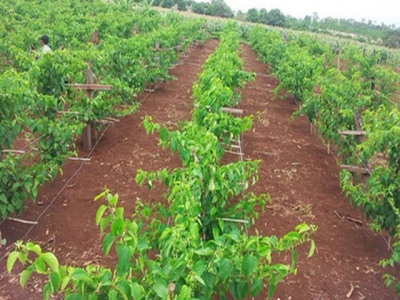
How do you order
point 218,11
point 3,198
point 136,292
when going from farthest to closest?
point 218,11, point 3,198, point 136,292

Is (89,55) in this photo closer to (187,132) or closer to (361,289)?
(187,132)

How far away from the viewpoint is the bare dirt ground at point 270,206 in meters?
4.14

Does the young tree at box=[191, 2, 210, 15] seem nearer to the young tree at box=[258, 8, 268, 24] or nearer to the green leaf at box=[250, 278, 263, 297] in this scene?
the young tree at box=[258, 8, 268, 24]

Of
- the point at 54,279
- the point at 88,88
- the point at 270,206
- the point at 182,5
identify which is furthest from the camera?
the point at 182,5

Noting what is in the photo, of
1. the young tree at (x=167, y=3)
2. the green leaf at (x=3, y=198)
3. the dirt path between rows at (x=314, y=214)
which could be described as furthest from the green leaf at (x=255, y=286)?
the young tree at (x=167, y=3)

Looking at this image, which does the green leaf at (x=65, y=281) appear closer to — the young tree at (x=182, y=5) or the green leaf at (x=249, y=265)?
the green leaf at (x=249, y=265)

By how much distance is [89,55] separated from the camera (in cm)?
622

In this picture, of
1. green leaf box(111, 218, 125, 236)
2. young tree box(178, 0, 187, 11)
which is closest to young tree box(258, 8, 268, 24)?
young tree box(178, 0, 187, 11)

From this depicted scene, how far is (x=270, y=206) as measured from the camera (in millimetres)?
5508

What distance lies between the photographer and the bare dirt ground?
4.14 metres

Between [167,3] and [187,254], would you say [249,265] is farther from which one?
[167,3]

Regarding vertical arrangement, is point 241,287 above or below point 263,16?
below

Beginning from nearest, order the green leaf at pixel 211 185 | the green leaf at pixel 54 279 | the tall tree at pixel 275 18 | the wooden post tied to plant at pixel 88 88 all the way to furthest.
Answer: the green leaf at pixel 54 279, the green leaf at pixel 211 185, the wooden post tied to plant at pixel 88 88, the tall tree at pixel 275 18

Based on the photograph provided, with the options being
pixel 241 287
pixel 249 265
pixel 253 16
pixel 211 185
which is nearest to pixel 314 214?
pixel 211 185
